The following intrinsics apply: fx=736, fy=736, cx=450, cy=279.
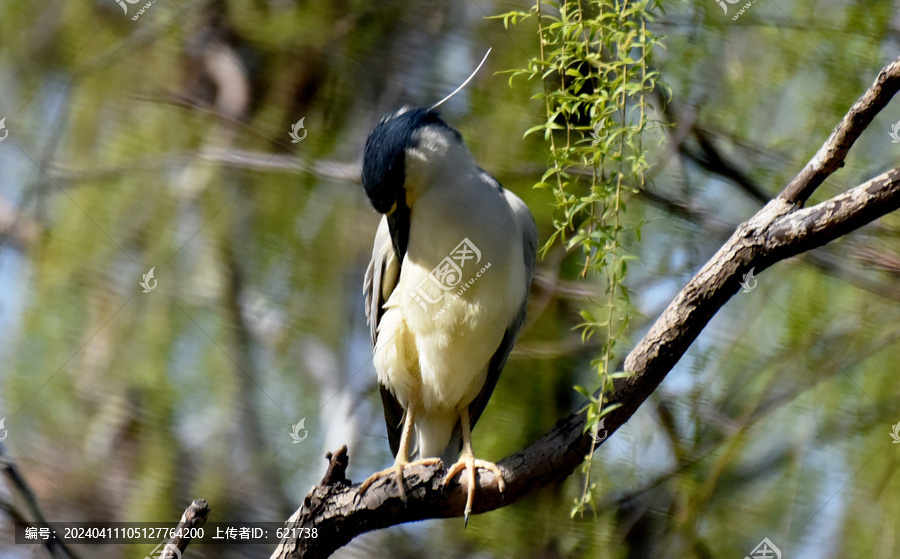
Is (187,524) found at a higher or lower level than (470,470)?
lower

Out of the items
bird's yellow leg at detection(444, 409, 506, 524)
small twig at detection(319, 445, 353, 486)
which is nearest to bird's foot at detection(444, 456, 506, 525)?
bird's yellow leg at detection(444, 409, 506, 524)

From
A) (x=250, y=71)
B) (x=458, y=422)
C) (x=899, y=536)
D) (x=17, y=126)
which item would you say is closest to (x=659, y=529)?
(x=899, y=536)

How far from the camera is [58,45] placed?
3.23 meters

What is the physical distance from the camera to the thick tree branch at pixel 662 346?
1363mm

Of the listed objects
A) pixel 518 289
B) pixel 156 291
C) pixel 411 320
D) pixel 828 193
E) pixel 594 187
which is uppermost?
pixel 828 193

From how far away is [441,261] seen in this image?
201 cm

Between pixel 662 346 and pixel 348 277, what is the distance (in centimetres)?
177

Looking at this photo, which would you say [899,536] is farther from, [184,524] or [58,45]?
[58,45]

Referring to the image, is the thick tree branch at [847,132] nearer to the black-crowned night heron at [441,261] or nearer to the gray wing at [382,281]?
the black-crowned night heron at [441,261]

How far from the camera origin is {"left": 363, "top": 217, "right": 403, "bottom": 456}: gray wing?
2.23 metres

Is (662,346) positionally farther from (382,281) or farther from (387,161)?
(382,281)

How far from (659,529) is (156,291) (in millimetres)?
2225

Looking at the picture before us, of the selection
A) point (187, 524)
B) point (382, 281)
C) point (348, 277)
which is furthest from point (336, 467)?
point (348, 277)

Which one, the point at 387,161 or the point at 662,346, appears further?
the point at 387,161
